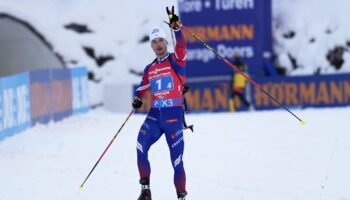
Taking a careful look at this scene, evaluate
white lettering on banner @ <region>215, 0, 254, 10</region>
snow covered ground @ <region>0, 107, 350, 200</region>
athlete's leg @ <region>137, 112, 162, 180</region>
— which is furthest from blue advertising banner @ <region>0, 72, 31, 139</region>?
white lettering on banner @ <region>215, 0, 254, 10</region>

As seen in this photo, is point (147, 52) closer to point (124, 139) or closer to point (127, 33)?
point (127, 33)

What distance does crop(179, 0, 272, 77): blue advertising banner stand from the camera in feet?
85.4

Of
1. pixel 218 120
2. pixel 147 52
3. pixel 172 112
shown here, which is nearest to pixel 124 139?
pixel 218 120

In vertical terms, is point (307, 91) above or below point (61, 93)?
below

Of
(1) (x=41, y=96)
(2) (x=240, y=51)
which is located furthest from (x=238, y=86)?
(1) (x=41, y=96)

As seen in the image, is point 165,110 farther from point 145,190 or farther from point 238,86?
point 238,86

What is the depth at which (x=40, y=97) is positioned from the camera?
19.2m

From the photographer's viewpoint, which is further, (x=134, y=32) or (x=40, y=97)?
(x=134, y=32)

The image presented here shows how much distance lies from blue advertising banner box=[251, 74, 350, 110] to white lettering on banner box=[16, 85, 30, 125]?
9.66 m

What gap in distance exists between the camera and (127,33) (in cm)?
2911

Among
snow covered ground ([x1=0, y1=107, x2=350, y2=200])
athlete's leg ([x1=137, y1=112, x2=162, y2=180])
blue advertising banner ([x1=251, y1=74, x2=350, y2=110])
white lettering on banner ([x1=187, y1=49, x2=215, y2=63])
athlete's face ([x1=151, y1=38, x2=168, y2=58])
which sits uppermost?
white lettering on banner ([x1=187, y1=49, x2=215, y2=63])

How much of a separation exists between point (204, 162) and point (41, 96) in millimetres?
7578

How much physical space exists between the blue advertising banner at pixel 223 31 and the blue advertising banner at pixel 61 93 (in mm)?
5272

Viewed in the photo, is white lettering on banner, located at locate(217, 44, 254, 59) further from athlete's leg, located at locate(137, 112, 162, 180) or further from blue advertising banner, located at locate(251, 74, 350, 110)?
athlete's leg, located at locate(137, 112, 162, 180)
